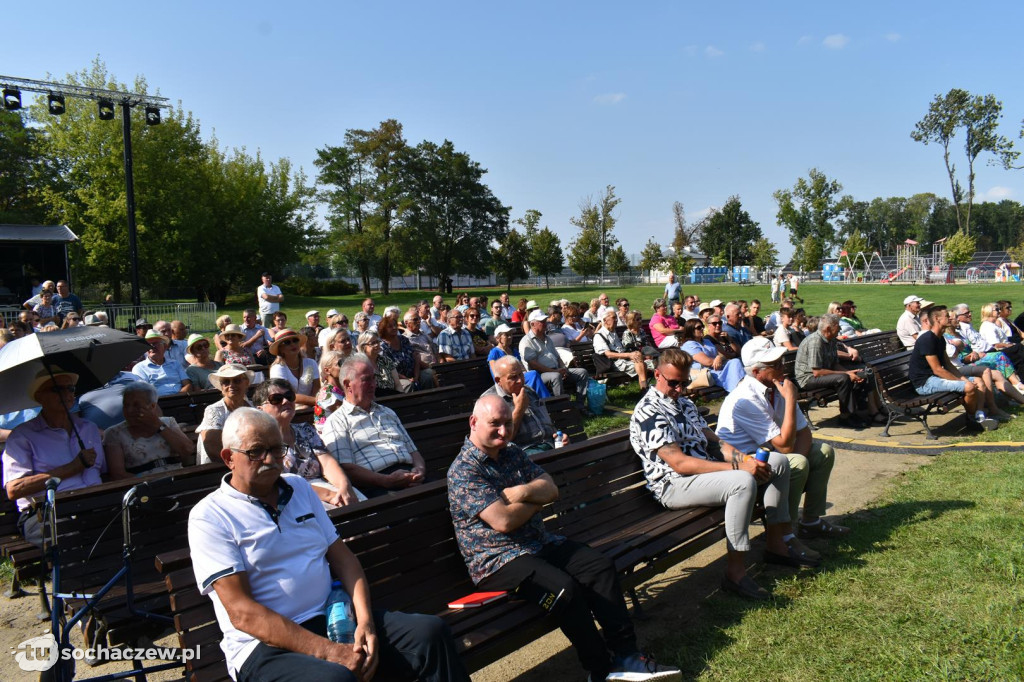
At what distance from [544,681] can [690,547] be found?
119 cm

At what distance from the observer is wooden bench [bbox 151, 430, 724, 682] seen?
8.84 ft

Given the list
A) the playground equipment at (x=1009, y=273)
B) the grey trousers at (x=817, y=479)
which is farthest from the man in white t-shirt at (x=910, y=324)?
the playground equipment at (x=1009, y=273)

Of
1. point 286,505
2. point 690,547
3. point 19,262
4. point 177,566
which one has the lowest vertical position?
point 690,547

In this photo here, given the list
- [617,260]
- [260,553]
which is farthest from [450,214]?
[260,553]

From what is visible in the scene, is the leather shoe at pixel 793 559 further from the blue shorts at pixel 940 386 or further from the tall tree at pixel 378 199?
the tall tree at pixel 378 199

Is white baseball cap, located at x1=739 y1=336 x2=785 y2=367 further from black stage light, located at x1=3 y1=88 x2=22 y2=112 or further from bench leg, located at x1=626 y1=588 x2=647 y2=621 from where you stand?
black stage light, located at x1=3 y1=88 x2=22 y2=112

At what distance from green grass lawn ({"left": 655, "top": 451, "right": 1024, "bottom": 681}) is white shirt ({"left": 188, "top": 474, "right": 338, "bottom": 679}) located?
6.08 ft

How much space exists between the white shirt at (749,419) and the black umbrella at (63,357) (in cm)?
407

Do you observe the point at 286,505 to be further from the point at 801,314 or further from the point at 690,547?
the point at 801,314

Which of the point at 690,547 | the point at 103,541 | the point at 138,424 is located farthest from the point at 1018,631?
the point at 138,424

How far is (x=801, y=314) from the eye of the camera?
13.2 m

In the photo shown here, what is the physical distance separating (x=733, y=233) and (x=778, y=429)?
82913mm

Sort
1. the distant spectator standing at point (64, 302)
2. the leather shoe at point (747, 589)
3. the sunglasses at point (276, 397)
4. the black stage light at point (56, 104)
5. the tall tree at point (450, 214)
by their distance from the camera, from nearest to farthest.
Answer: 1. the sunglasses at point (276, 397)
2. the leather shoe at point (747, 589)
3. the distant spectator standing at point (64, 302)
4. the black stage light at point (56, 104)
5. the tall tree at point (450, 214)

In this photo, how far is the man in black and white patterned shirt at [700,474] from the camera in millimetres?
4172
